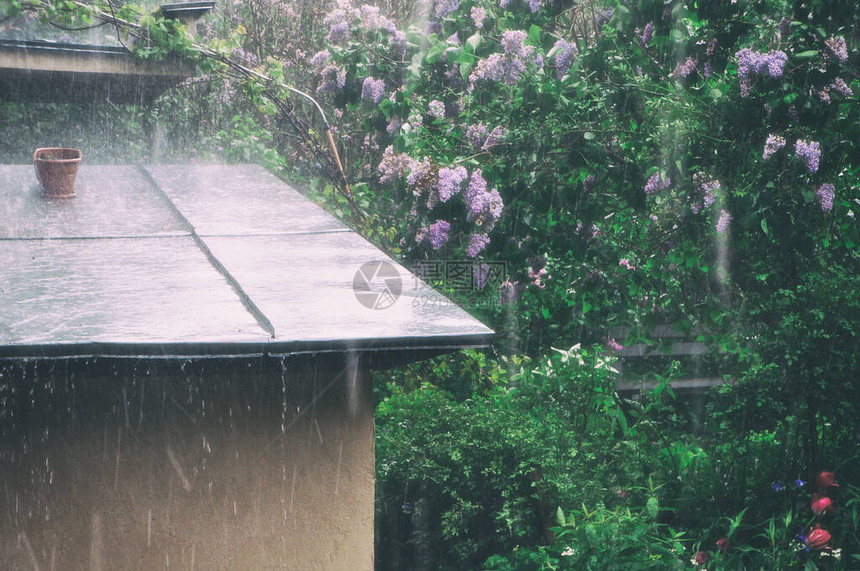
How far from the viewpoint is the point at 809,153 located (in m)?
2.91

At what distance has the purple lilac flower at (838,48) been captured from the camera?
9.66 ft

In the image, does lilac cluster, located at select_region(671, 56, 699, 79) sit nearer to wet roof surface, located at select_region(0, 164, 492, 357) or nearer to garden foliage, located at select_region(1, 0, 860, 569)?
garden foliage, located at select_region(1, 0, 860, 569)

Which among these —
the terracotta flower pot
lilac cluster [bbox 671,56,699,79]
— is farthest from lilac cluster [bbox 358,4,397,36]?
the terracotta flower pot

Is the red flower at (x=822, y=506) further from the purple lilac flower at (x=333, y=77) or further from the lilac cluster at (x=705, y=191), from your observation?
the purple lilac flower at (x=333, y=77)

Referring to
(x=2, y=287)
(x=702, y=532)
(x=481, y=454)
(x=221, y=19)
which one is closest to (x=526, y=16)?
(x=481, y=454)

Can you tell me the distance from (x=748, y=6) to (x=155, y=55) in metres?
3.91

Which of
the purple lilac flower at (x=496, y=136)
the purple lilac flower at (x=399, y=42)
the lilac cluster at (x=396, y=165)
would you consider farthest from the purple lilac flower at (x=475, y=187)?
the purple lilac flower at (x=399, y=42)

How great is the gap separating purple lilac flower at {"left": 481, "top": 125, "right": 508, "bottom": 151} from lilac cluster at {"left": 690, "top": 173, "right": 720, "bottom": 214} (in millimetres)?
943

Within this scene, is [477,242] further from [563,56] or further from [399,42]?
[399,42]

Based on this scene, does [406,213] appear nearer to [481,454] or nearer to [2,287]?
[481,454]

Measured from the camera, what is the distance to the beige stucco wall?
73.4 inches

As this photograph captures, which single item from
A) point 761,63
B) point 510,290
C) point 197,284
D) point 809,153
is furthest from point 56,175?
point 809,153

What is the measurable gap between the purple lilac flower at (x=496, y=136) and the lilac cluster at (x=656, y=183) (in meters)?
0.75

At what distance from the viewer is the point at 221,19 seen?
8.95 metres
